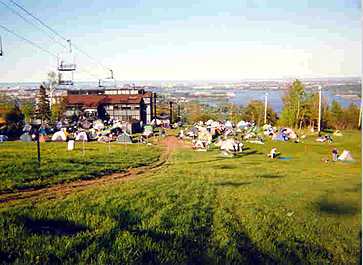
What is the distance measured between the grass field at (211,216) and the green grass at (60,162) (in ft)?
0.37

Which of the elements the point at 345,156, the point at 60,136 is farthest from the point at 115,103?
the point at 345,156

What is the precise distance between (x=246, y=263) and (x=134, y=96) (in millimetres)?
1104

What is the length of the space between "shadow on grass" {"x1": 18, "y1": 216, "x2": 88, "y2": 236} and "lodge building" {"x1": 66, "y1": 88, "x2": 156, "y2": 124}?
0.60 meters

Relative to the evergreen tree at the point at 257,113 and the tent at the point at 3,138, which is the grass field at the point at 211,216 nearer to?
the evergreen tree at the point at 257,113

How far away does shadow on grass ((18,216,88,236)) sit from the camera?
1.89 meters

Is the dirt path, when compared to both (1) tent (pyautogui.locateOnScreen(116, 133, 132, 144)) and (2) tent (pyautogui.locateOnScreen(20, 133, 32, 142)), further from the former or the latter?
(2) tent (pyautogui.locateOnScreen(20, 133, 32, 142))

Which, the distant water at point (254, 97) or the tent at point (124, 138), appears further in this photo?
the distant water at point (254, 97)

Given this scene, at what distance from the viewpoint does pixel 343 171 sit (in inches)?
89.9

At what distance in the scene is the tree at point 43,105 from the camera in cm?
214

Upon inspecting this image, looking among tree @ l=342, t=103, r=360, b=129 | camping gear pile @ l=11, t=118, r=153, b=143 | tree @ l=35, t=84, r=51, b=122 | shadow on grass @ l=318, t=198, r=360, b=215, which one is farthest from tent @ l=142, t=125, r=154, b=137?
tree @ l=342, t=103, r=360, b=129

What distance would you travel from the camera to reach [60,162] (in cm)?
217

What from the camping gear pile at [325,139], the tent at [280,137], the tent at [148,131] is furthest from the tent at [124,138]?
the camping gear pile at [325,139]

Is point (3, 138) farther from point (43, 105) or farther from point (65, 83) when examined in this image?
Result: point (65, 83)

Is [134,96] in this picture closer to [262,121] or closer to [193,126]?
[193,126]
